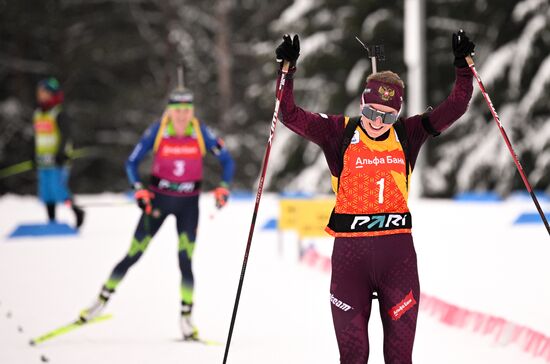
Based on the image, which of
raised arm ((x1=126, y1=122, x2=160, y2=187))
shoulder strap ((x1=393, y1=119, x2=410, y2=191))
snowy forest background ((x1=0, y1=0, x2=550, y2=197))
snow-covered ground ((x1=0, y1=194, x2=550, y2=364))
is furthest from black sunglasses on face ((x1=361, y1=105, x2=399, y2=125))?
snowy forest background ((x1=0, y1=0, x2=550, y2=197))

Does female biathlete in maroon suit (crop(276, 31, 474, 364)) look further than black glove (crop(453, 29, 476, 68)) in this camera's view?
No

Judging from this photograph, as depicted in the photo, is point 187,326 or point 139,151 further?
point 139,151

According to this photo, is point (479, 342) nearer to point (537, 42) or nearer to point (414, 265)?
point (414, 265)

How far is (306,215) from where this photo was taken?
10.6m

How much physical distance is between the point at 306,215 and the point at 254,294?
8.03 feet

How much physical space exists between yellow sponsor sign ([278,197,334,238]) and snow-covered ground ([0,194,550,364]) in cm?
27

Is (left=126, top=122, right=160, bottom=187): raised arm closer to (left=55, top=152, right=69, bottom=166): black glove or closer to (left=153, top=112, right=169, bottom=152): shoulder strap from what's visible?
(left=153, top=112, right=169, bottom=152): shoulder strap

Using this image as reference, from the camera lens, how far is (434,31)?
2244 centimetres

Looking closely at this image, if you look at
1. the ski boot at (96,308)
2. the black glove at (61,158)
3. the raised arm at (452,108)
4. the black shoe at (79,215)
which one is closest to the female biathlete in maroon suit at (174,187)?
the ski boot at (96,308)

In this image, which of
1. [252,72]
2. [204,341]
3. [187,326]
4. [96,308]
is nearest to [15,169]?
[252,72]

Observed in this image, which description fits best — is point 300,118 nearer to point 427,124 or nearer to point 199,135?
point 427,124

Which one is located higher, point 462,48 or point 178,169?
point 462,48

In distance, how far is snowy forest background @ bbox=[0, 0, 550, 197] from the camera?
18.7 meters

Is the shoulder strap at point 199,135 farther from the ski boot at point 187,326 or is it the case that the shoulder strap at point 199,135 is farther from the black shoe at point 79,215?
the black shoe at point 79,215
